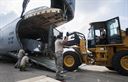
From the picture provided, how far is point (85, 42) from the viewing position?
1277 cm

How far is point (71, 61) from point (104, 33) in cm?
231

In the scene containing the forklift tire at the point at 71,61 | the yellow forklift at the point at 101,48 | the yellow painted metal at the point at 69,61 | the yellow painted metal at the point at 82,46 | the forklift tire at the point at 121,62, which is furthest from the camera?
the yellow painted metal at the point at 82,46

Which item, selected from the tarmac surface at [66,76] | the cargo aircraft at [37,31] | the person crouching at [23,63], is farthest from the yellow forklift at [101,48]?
the person crouching at [23,63]

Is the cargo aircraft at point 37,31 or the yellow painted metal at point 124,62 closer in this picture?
the yellow painted metal at point 124,62

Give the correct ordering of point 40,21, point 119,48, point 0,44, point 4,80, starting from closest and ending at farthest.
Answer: point 4,80, point 119,48, point 40,21, point 0,44

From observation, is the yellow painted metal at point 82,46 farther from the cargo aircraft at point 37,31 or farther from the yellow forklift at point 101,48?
the cargo aircraft at point 37,31

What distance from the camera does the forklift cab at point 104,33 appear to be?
11.6m

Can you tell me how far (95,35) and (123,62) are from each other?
2257 mm

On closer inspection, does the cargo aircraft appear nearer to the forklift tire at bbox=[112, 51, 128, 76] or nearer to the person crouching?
the person crouching

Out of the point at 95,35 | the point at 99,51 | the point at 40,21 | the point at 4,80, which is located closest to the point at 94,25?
the point at 95,35

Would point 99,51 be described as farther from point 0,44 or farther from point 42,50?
point 0,44

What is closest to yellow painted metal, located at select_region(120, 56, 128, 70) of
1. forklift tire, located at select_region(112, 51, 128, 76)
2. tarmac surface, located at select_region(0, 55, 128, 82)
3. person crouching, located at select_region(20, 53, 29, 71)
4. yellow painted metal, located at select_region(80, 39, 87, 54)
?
forklift tire, located at select_region(112, 51, 128, 76)

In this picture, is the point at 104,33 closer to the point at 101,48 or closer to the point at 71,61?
the point at 101,48

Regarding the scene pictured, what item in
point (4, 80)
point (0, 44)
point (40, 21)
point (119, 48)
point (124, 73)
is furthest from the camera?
point (0, 44)
